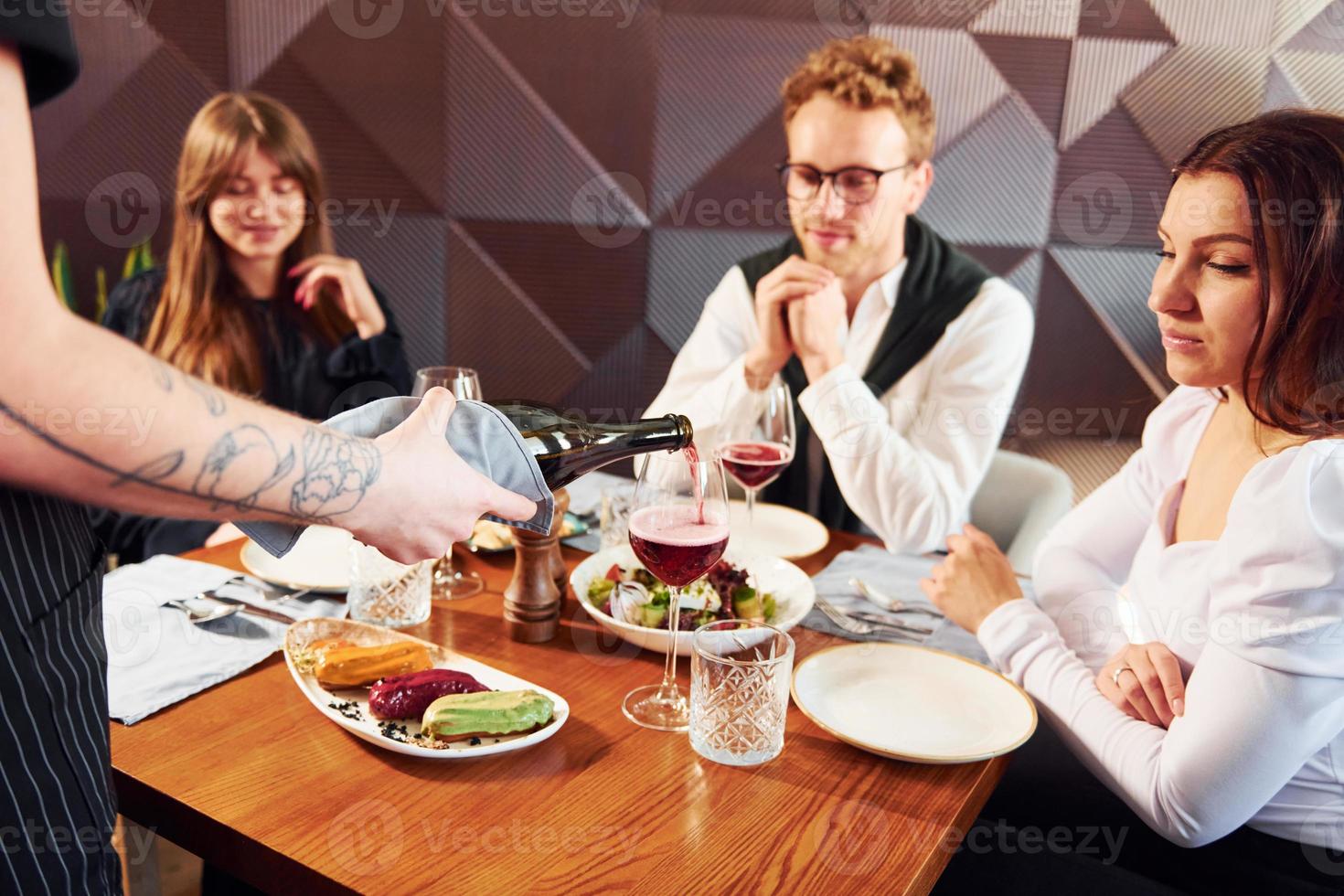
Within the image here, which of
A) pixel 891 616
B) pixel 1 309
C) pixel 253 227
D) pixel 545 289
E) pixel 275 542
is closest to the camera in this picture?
pixel 1 309

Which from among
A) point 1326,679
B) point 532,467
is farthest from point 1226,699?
point 532,467

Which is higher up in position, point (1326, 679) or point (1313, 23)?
point (1313, 23)

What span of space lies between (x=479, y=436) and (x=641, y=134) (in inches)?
101

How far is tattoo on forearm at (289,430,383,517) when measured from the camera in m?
0.85

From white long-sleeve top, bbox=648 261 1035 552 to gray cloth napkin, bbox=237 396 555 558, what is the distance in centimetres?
100

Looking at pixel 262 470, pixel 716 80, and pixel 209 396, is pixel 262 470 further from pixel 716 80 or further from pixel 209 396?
pixel 716 80

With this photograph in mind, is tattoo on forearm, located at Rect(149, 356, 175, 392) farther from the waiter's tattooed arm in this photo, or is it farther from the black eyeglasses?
the black eyeglasses

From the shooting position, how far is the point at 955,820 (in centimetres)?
110

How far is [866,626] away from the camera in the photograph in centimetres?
154

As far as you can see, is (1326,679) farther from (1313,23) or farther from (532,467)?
(1313,23)

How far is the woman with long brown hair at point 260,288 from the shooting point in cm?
265

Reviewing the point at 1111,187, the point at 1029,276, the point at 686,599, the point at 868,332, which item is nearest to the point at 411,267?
the point at 868,332

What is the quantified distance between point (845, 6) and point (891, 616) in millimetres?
2343

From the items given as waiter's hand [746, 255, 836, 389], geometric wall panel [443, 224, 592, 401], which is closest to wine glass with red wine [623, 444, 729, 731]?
waiter's hand [746, 255, 836, 389]
